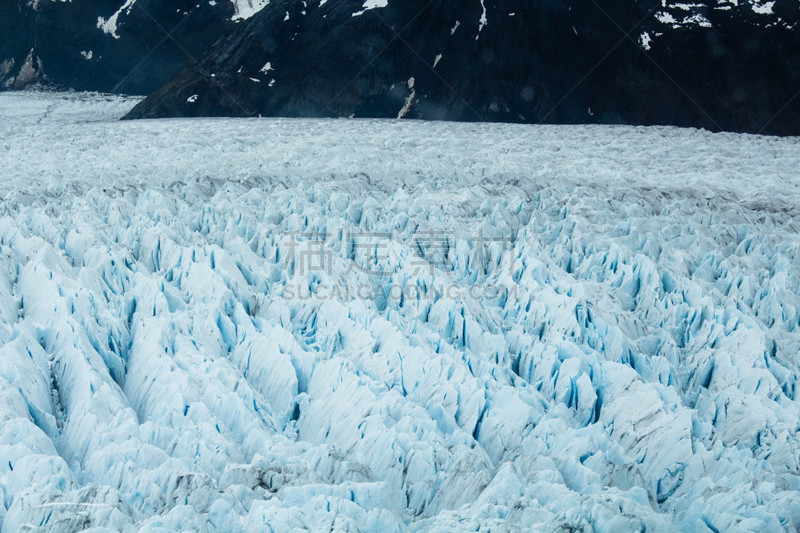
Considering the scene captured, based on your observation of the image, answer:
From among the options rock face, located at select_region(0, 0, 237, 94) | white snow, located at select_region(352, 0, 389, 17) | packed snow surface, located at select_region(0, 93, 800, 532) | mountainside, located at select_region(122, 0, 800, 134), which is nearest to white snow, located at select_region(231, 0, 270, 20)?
rock face, located at select_region(0, 0, 237, 94)

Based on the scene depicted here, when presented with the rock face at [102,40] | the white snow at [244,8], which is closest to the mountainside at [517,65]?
the white snow at [244,8]

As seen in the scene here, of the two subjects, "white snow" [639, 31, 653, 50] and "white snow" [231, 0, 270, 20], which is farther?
"white snow" [231, 0, 270, 20]

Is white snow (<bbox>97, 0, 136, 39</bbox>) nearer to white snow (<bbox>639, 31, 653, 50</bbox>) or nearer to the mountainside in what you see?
the mountainside

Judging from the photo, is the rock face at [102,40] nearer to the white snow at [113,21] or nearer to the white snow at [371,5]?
the white snow at [113,21]

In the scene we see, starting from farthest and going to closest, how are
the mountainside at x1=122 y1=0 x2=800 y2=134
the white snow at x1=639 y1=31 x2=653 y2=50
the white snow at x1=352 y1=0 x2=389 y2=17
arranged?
the white snow at x1=352 y1=0 x2=389 y2=17 < the white snow at x1=639 y1=31 x2=653 y2=50 < the mountainside at x1=122 y1=0 x2=800 y2=134

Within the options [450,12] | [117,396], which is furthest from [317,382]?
[450,12]

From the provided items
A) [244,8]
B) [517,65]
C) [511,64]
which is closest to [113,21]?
[244,8]

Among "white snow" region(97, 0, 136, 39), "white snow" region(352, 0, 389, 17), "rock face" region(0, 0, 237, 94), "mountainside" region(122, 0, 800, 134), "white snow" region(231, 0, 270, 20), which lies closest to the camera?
"mountainside" region(122, 0, 800, 134)
